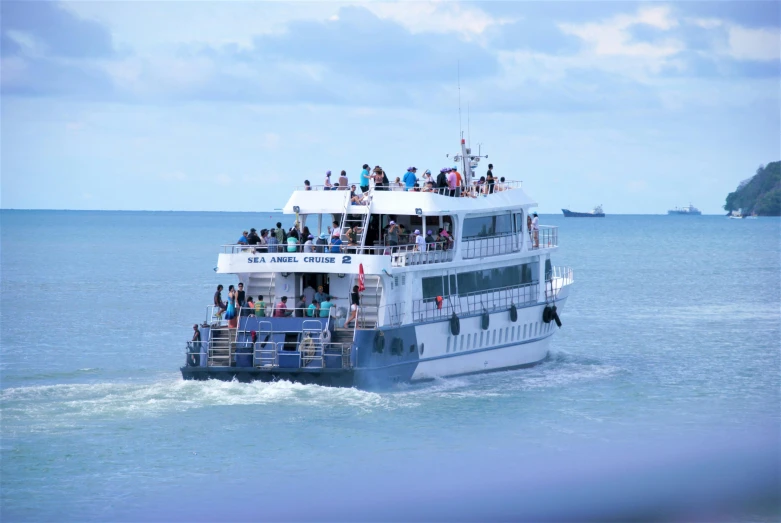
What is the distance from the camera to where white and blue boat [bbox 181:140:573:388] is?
117 feet

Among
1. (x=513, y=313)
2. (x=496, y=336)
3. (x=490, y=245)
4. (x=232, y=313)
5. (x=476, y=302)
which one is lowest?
(x=496, y=336)

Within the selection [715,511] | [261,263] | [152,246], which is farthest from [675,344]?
[152,246]

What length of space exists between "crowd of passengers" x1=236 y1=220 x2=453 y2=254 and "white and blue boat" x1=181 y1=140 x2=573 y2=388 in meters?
0.09

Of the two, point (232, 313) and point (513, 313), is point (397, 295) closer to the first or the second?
point (232, 313)

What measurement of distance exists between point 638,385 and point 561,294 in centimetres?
642

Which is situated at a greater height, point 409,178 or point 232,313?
point 409,178

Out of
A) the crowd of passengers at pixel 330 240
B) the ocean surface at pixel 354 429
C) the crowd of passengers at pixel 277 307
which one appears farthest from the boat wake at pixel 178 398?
the crowd of passengers at pixel 330 240

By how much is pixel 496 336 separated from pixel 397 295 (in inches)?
200

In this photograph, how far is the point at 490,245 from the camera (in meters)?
41.9

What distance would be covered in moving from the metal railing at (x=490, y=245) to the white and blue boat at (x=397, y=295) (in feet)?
0.15

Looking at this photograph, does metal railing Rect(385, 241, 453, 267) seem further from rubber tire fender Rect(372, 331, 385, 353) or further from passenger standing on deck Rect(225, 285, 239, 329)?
passenger standing on deck Rect(225, 285, 239, 329)

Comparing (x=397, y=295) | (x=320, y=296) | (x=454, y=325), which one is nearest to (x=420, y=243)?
(x=397, y=295)

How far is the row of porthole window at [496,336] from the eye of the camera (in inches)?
1560

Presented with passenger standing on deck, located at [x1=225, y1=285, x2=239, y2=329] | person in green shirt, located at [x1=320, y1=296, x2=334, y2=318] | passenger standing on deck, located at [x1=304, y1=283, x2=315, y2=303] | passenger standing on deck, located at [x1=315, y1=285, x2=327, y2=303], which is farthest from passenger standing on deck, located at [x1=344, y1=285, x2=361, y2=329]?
passenger standing on deck, located at [x1=225, y1=285, x2=239, y2=329]
